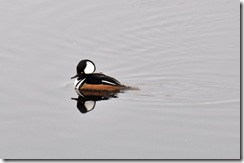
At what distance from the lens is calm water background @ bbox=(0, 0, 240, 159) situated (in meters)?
12.3

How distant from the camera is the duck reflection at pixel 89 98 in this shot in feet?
47.5

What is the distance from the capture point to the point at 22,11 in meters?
20.1

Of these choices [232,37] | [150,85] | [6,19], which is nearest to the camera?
[150,85]

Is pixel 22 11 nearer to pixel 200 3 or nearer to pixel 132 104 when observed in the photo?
pixel 200 3

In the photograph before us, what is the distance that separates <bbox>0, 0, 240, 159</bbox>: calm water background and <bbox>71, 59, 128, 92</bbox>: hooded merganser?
0.74 ft

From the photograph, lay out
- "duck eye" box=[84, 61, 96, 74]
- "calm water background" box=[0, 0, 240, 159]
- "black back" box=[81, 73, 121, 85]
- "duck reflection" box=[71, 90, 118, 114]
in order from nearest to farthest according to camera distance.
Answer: "calm water background" box=[0, 0, 240, 159] < "duck reflection" box=[71, 90, 118, 114] < "black back" box=[81, 73, 121, 85] < "duck eye" box=[84, 61, 96, 74]

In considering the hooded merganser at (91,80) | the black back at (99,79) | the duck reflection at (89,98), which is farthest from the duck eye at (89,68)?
the duck reflection at (89,98)

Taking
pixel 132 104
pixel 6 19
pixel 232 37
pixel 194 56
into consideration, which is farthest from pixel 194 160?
pixel 6 19

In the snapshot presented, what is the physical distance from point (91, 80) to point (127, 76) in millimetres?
959

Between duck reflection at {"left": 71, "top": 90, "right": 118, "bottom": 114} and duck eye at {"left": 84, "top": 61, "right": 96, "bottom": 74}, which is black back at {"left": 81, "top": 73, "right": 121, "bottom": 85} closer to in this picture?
duck eye at {"left": 84, "top": 61, "right": 96, "bottom": 74}

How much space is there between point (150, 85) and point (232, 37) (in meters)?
4.02

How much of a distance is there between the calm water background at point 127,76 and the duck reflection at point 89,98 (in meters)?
0.19

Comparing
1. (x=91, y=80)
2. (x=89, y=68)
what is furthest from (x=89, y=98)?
(x=89, y=68)

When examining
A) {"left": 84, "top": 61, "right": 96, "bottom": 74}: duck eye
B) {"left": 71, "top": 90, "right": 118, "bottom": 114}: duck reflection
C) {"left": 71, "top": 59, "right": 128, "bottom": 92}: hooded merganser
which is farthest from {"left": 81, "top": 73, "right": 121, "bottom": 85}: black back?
{"left": 71, "top": 90, "right": 118, "bottom": 114}: duck reflection
